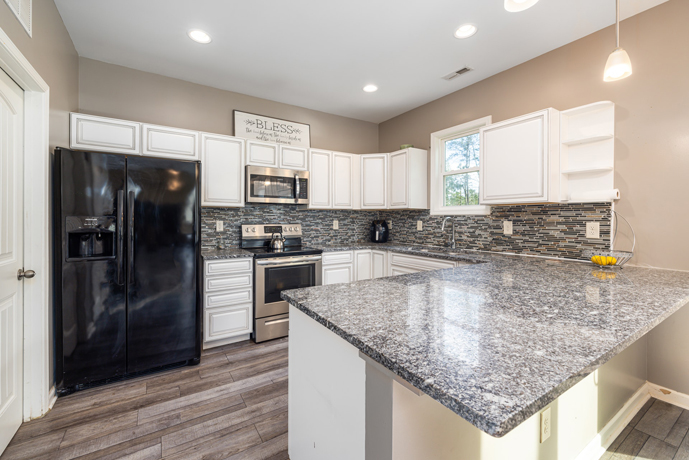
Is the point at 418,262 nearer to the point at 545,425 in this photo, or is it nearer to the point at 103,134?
the point at 545,425

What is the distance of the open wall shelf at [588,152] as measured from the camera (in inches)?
89.4

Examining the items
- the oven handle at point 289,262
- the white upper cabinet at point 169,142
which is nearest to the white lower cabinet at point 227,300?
the oven handle at point 289,262

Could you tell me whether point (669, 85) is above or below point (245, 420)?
above

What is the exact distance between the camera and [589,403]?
146 cm

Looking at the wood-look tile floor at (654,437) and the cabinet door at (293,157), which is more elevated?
the cabinet door at (293,157)

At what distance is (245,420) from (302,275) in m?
1.54

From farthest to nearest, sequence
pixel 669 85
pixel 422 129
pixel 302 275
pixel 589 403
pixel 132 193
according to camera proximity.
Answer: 1. pixel 422 129
2. pixel 302 275
3. pixel 132 193
4. pixel 669 85
5. pixel 589 403

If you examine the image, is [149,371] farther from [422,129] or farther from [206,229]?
[422,129]

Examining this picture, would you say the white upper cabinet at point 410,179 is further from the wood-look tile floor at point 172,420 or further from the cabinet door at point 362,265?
the wood-look tile floor at point 172,420

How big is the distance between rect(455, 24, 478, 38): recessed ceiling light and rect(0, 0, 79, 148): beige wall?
8.52 ft

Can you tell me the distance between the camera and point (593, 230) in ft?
7.74

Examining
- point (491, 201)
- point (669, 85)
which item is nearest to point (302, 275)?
point (491, 201)

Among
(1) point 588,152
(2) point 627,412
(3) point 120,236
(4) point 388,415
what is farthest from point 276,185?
(2) point 627,412

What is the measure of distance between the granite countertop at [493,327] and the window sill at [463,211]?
1.55 meters
